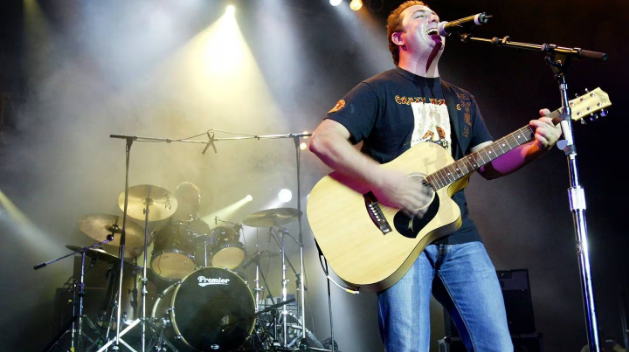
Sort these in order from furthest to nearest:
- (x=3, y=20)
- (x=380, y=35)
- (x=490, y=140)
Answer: (x=380, y=35), (x=3, y=20), (x=490, y=140)

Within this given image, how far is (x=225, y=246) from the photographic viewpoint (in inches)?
273

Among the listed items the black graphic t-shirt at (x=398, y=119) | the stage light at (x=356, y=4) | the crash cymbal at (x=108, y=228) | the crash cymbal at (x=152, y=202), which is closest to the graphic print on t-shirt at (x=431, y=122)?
the black graphic t-shirt at (x=398, y=119)

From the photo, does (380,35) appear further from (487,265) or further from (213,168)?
(487,265)

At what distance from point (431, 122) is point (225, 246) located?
16.1 feet

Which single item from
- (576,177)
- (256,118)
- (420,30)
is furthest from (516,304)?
(256,118)

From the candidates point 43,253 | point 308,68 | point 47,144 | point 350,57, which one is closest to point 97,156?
point 47,144

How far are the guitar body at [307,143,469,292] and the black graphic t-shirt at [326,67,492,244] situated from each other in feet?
0.27

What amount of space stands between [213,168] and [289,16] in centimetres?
306

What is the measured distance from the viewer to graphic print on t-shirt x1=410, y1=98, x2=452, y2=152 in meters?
2.54

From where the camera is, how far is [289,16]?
9.08 metres

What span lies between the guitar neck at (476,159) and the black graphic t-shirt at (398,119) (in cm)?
13

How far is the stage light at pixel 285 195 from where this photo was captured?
9.42 meters

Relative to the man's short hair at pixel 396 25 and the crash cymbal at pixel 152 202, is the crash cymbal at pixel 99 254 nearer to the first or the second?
the crash cymbal at pixel 152 202

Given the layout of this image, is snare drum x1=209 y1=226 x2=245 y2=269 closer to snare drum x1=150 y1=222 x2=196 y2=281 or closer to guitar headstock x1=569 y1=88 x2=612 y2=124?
snare drum x1=150 y1=222 x2=196 y2=281
